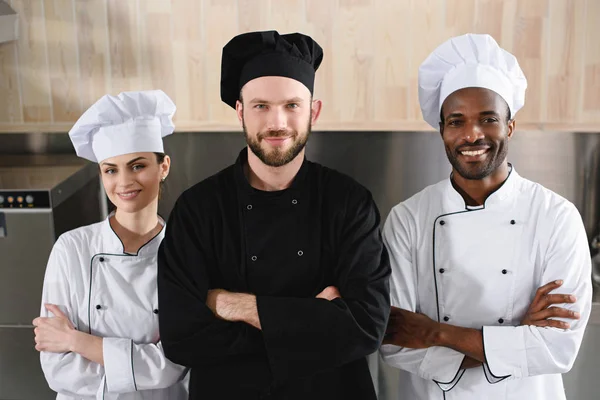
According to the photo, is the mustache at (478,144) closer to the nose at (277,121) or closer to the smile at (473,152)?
the smile at (473,152)

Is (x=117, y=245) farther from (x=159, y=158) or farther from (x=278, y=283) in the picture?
(x=278, y=283)

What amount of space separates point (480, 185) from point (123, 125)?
897mm

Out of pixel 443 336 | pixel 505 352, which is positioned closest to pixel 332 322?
pixel 443 336

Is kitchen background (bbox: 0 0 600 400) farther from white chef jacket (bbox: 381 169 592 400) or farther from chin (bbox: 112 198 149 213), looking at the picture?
white chef jacket (bbox: 381 169 592 400)

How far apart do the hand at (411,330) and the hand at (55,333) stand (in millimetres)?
771

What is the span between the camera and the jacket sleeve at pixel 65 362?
170cm

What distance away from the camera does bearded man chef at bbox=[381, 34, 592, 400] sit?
1646mm

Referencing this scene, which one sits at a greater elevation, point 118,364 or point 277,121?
point 277,121

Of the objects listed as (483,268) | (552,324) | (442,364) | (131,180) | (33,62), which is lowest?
(442,364)

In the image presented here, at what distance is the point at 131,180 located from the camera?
1764mm

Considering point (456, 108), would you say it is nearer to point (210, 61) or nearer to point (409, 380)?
point (409, 380)

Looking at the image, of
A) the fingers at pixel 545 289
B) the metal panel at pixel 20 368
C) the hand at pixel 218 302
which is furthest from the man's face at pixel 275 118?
the metal panel at pixel 20 368

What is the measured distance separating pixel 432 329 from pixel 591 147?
1.29 metres

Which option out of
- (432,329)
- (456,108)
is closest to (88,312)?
(432,329)
